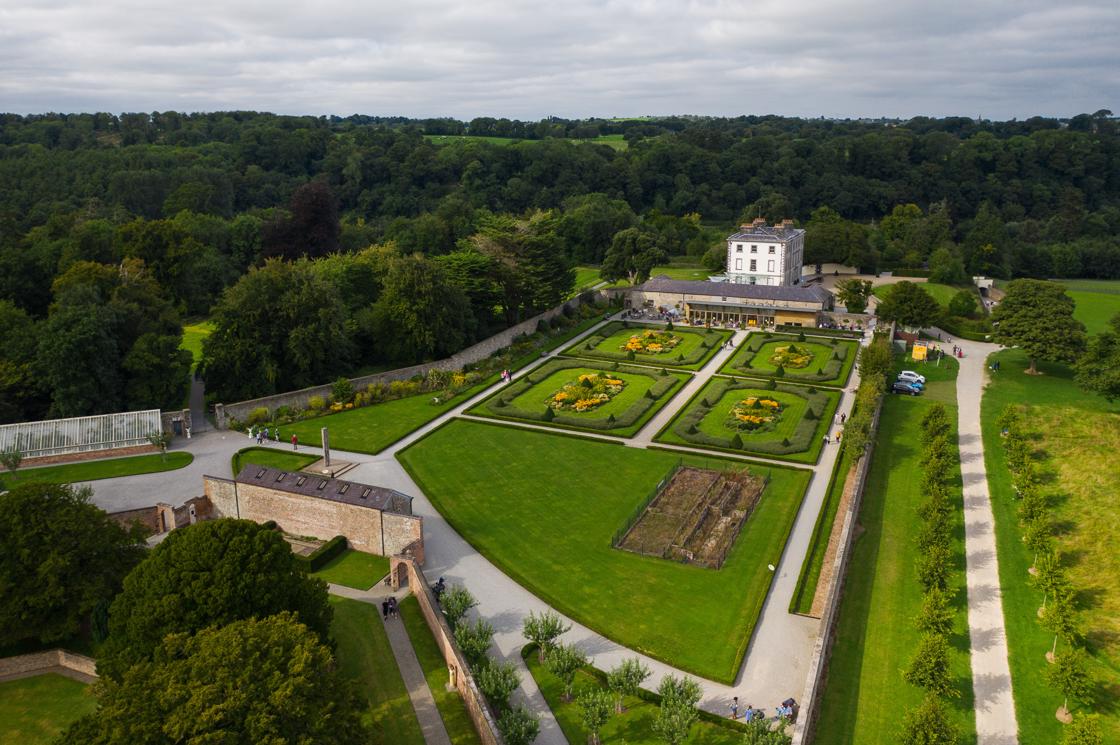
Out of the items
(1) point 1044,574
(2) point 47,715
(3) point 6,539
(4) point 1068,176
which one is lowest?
(2) point 47,715

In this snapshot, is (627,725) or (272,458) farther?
(272,458)

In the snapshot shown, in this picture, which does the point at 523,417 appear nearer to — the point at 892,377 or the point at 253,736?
the point at 892,377

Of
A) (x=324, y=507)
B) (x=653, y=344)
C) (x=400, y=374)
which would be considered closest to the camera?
(x=324, y=507)

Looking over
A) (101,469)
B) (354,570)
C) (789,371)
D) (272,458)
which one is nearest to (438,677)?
(354,570)

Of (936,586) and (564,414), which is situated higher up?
(564,414)

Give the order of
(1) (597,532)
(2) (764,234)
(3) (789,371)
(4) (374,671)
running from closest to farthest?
(4) (374,671), (1) (597,532), (3) (789,371), (2) (764,234)

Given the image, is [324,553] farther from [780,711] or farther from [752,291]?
[752,291]

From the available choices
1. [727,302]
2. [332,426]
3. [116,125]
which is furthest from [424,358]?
[116,125]

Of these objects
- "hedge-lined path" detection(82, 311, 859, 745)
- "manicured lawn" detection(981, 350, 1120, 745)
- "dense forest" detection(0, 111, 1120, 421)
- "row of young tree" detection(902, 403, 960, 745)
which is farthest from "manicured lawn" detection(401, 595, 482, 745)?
"dense forest" detection(0, 111, 1120, 421)
